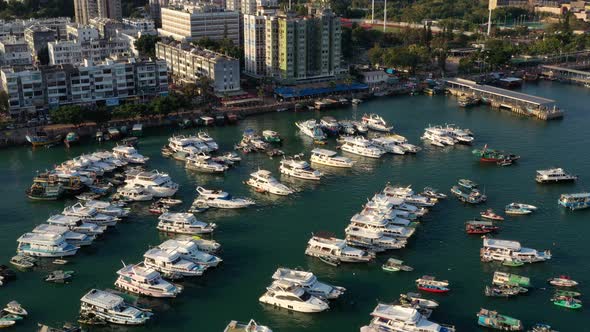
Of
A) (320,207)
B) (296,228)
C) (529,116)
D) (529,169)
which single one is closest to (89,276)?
(296,228)

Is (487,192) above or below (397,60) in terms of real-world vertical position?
below

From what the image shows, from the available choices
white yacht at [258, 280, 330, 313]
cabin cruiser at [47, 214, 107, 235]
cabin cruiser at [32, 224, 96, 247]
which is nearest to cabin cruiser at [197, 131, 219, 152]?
cabin cruiser at [47, 214, 107, 235]

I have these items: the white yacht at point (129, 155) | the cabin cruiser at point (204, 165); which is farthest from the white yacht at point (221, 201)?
the white yacht at point (129, 155)

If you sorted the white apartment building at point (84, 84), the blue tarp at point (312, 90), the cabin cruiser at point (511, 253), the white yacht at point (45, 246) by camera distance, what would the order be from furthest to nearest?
the blue tarp at point (312, 90), the white apartment building at point (84, 84), the white yacht at point (45, 246), the cabin cruiser at point (511, 253)

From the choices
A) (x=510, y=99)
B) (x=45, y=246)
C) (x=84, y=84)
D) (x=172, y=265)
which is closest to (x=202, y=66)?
(x=84, y=84)

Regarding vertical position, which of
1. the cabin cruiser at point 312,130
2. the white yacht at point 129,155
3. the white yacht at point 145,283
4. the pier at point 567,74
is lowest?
the white yacht at point 145,283

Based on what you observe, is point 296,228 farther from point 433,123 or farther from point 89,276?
point 433,123

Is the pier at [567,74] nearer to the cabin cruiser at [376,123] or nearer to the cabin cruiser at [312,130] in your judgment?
the cabin cruiser at [376,123]
